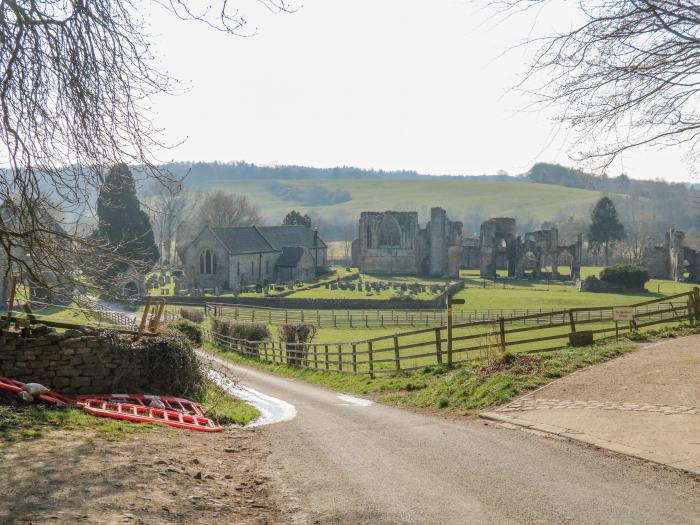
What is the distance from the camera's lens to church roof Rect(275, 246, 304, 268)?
73188 millimetres

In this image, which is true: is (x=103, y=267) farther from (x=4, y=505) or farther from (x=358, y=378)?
(x=358, y=378)

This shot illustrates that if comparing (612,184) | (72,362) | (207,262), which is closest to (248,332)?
(72,362)

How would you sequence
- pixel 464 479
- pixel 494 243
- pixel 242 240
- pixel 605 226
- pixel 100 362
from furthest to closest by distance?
pixel 605 226
pixel 494 243
pixel 242 240
pixel 100 362
pixel 464 479

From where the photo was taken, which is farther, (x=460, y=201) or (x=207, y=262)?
(x=460, y=201)

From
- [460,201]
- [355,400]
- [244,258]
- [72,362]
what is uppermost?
[460,201]

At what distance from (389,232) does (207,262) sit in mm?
25494

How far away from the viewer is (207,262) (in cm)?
6719

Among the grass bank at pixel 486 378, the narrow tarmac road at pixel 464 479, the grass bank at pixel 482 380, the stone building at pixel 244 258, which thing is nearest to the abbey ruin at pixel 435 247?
the stone building at pixel 244 258

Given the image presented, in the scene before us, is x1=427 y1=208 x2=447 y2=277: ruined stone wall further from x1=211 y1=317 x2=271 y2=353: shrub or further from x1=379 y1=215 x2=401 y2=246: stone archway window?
x1=211 y1=317 x2=271 y2=353: shrub

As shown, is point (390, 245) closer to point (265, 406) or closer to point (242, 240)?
point (242, 240)

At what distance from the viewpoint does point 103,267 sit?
429 inches

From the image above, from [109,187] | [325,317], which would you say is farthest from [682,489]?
[325,317]

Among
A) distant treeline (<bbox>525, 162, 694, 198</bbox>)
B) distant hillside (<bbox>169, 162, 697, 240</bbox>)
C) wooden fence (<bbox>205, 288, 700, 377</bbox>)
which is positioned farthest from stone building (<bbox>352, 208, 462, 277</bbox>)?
distant hillside (<bbox>169, 162, 697, 240</bbox>)

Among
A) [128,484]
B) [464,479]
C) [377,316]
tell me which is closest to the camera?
[128,484]
